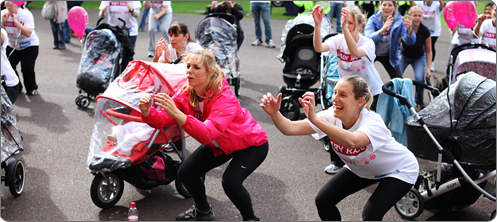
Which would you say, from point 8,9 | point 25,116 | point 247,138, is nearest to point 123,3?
point 8,9

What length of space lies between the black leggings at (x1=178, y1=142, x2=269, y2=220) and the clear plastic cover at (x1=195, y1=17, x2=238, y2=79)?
3738mm

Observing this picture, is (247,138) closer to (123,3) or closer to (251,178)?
(251,178)

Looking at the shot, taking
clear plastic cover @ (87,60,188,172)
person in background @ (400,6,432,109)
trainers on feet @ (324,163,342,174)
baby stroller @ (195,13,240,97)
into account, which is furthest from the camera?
baby stroller @ (195,13,240,97)

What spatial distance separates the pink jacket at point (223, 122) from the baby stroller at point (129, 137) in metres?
0.37

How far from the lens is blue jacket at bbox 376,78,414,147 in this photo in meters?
4.71

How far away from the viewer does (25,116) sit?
6734mm

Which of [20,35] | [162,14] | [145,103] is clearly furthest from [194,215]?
[162,14]

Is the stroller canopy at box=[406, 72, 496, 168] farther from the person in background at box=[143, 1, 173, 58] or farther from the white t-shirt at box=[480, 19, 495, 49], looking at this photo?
the person in background at box=[143, 1, 173, 58]

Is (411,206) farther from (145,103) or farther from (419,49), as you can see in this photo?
(419,49)

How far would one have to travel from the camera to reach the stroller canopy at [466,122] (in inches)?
144

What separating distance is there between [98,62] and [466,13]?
240 inches

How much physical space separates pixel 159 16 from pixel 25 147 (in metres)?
4.72

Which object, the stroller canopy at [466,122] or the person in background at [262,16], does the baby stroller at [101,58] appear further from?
the person in background at [262,16]

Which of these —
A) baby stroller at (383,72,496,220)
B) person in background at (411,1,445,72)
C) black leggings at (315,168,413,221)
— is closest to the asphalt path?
baby stroller at (383,72,496,220)
